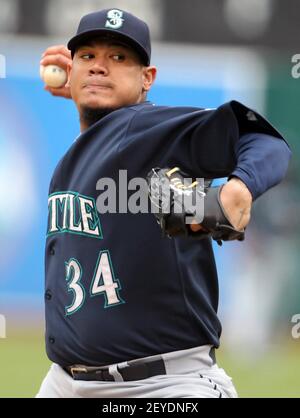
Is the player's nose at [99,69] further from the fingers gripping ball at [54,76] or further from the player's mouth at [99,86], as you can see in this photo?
the fingers gripping ball at [54,76]

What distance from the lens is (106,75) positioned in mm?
2195

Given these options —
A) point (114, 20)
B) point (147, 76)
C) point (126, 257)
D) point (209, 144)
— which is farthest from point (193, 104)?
point (209, 144)

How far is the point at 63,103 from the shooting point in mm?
6508

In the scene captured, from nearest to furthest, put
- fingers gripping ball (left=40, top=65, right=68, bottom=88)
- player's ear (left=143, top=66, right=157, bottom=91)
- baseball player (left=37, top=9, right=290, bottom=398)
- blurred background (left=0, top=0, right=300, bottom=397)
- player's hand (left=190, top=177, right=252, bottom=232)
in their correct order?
player's hand (left=190, top=177, right=252, bottom=232) → baseball player (left=37, top=9, right=290, bottom=398) → player's ear (left=143, top=66, right=157, bottom=91) → fingers gripping ball (left=40, top=65, right=68, bottom=88) → blurred background (left=0, top=0, right=300, bottom=397)

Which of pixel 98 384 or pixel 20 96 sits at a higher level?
pixel 20 96

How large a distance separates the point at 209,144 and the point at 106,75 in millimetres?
483

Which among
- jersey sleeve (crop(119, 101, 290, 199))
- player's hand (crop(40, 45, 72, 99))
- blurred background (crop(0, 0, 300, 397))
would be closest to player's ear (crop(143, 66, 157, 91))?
jersey sleeve (crop(119, 101, 290, 199))

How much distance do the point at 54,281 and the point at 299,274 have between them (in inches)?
173

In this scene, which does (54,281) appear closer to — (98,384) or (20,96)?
(98,384)

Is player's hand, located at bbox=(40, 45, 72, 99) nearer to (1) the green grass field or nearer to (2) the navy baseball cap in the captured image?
(2) the navy baseball cap

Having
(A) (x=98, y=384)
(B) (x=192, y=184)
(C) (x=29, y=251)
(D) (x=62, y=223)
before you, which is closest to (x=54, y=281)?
(D) (x=62, y=223)

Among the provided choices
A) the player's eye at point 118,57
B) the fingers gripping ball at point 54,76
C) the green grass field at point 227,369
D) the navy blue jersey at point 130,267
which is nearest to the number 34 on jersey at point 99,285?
the navy blue jersey at point 130,267

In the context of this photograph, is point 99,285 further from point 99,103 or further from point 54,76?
point 54,76

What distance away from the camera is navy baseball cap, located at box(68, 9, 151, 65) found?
2193 mm
